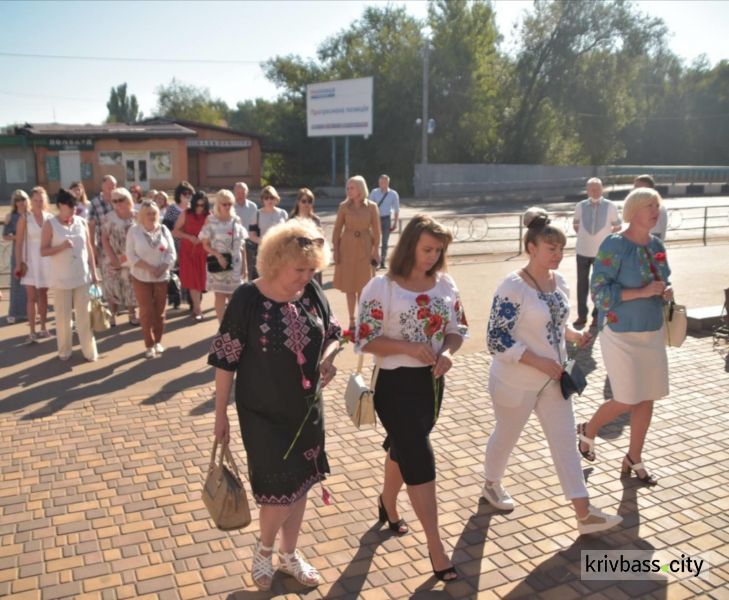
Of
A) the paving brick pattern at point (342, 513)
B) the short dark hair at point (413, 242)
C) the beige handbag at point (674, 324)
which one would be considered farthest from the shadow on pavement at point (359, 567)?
the beige handbag at point (674, 324)

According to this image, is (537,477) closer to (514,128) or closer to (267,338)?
(267,338)

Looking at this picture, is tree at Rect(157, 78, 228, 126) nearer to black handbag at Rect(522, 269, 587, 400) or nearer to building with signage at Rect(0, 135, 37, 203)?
building with signage at Rect(0, 135, 37, 203)

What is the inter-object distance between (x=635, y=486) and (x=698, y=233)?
1822 centimetres

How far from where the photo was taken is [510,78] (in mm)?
49375

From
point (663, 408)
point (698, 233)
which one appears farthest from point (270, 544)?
point (698, 233)

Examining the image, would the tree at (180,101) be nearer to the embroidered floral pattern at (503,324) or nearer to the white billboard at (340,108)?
the white billboard at (340,108)

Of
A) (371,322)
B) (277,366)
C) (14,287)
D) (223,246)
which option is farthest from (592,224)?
(14,287)

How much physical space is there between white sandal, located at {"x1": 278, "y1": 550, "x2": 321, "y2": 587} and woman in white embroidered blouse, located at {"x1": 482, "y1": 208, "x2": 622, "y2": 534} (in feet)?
4.72

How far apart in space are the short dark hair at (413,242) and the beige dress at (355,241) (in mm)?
4833

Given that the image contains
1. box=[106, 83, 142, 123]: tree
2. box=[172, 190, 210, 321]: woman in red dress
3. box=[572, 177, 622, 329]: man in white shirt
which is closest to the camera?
box=[572, 177, 622, 329]: man in white shirt

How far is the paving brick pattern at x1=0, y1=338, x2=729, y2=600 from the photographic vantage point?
3.71 m

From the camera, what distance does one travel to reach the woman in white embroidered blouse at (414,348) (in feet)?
12.0

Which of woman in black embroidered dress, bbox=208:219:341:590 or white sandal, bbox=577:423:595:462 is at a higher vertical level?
woman in black embroidered dress, bbox=208:219:341:590

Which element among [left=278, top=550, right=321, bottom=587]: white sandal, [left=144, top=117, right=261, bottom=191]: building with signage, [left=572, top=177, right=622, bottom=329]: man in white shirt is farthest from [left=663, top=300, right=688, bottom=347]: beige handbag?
[left=144, top=117, right=261, bottom=191]: building with signage
